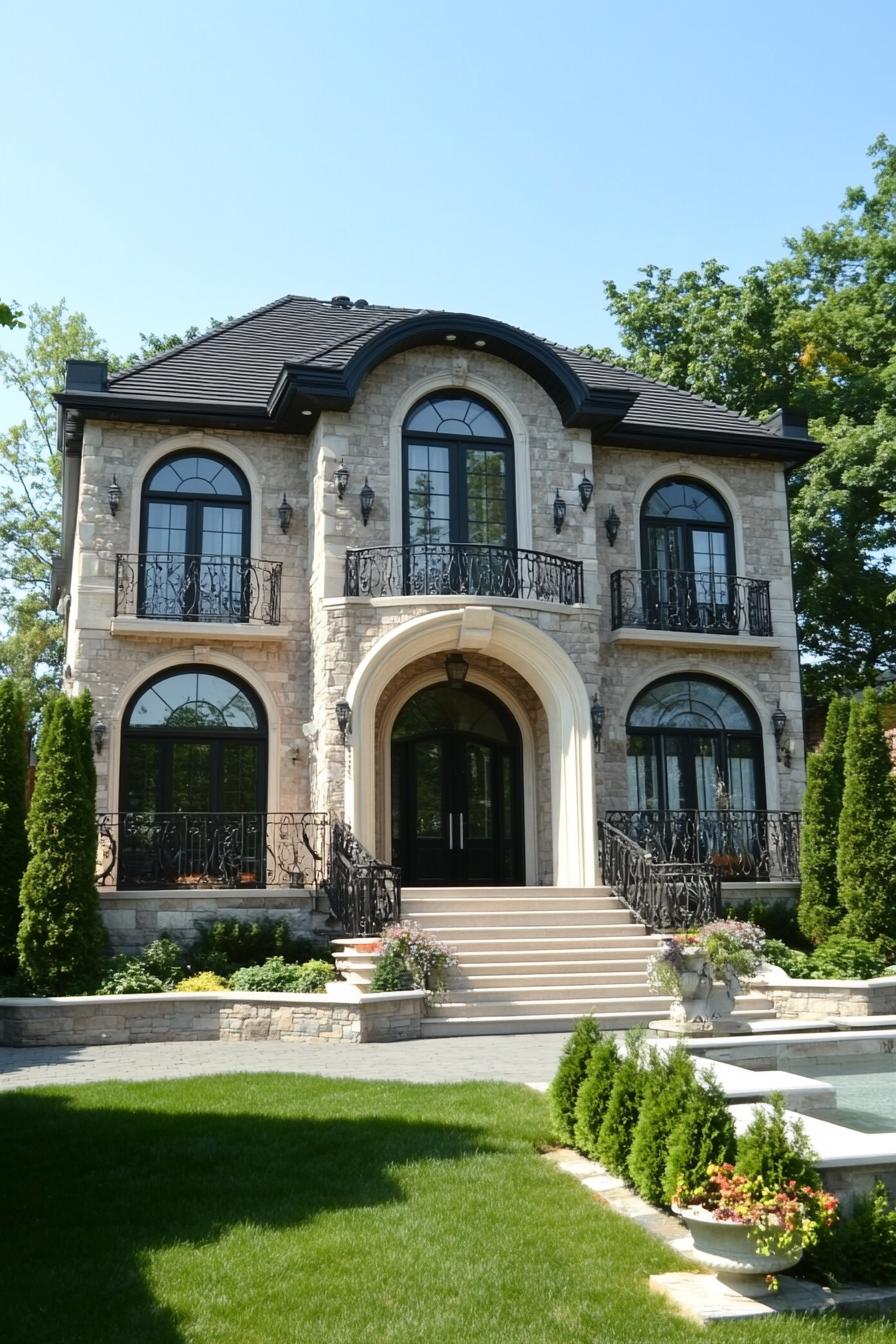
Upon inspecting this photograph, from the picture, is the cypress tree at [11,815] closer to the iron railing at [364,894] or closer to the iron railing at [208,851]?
the iron railing at [208,851]

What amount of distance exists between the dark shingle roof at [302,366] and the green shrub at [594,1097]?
10916 mm

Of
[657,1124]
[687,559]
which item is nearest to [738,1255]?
[657,1124]

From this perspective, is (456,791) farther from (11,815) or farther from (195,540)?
(11,815)

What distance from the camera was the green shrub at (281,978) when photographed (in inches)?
484

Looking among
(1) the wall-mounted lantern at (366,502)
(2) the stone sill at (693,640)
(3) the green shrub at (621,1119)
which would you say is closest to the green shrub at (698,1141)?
(3) the green shrub at (621,1119)

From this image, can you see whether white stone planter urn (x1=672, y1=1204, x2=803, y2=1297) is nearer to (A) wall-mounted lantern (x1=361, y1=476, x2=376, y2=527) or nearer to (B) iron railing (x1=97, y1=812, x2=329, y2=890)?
(B) iron railing (x1=97, y1=812, x2=329, y2=890)

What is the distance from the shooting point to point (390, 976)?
11.8 meters

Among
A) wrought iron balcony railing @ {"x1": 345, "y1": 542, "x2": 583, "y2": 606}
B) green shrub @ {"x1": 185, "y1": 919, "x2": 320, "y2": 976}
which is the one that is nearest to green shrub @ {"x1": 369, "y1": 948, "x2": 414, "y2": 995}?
green shrub @ {"x1": 185, "y1": 919, "x2": 320, "y2": 976}

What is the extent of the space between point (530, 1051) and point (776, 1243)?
6105 millimetres

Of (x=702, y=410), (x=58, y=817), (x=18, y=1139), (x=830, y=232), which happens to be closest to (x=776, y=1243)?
(x=18, y=1139)

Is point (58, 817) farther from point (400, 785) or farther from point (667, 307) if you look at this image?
point (667, 307)

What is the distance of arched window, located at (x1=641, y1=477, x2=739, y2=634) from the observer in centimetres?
1759

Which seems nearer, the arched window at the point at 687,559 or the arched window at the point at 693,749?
the arched window at the point at 693,749

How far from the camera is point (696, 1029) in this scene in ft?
34.8
